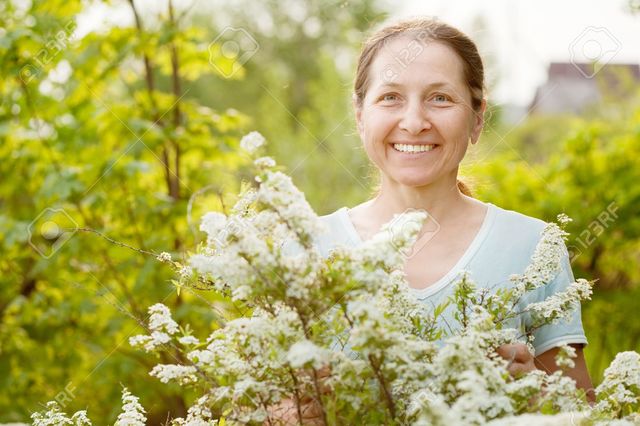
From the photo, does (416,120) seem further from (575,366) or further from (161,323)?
(161,323)

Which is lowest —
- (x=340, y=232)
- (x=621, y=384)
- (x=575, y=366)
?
(x=621, y=384)

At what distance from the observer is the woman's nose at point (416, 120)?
8.19ft

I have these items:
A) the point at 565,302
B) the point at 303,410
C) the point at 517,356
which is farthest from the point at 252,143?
the point at 565,302

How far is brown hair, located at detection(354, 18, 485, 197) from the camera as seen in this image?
268 centimetres

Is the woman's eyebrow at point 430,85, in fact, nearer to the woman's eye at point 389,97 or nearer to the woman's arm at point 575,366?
the woman's eye at point 389,97

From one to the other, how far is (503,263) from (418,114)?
564 mm

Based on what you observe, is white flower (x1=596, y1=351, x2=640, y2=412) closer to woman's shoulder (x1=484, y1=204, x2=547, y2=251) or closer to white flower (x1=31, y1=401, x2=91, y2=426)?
woman's shoulder (x1=484, y1=204, x2=547, y2=251)

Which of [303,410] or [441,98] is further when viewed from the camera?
[441,98]

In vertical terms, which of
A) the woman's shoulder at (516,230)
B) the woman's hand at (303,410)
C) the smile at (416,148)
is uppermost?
the smile at (416,148)

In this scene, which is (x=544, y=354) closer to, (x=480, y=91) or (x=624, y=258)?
(x=480, y=91)

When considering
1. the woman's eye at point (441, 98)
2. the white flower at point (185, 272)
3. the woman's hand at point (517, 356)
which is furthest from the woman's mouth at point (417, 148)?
the white flower at point (185, 272)

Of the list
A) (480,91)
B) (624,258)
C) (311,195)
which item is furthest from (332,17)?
(480,91)

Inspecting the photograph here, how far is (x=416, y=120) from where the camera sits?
2.49 meters

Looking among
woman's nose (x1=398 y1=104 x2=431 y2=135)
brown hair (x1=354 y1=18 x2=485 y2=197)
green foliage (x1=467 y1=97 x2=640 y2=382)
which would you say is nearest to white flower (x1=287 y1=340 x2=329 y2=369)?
woman's nose (x1=398 y1=104 x2=431 y2=135)
